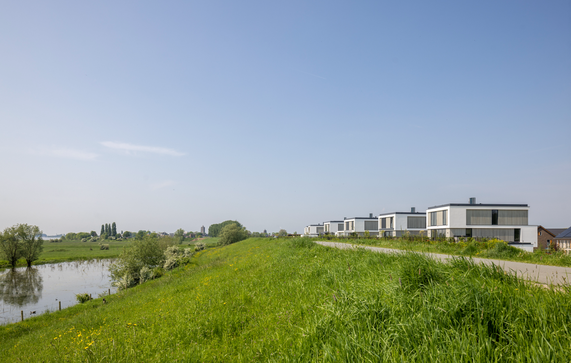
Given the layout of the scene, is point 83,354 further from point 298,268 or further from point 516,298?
point 516,298

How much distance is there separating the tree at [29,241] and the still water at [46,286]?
8.47 feet

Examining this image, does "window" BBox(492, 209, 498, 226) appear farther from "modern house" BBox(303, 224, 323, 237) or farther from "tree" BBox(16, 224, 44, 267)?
"tree" BBox(16, 224, 44, 267)

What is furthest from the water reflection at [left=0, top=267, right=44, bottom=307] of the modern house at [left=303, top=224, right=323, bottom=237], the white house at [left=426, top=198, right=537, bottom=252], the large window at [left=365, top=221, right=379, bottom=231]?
the modern house at [left=303, top=224, right=323, bottom=237]

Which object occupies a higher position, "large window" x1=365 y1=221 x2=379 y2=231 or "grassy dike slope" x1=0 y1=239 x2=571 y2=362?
"grassy dike slope" x1=0 y1=239 x2=571 y2=362

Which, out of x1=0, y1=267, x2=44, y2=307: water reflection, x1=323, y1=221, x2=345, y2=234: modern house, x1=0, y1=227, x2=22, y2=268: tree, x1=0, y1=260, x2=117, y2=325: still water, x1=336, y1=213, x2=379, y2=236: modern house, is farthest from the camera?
x1=323, y1=221, x2=345, y2=234: modern house

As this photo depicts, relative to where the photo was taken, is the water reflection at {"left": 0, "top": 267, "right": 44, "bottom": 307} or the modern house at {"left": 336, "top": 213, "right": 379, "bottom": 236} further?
the modern house at {"left": 336, "top": 213, "right": 379, "bottom": 236}

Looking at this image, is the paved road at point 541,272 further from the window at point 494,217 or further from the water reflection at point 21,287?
the water reflection at point 21,287

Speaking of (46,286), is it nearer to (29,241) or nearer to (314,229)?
(29,241)

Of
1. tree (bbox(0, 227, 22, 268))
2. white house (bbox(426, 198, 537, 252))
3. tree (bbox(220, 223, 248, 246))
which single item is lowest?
tree (bbox(220, 223, 248, 246))

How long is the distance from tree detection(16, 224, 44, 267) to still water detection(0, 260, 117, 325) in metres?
2.58

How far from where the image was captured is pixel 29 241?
6138cm

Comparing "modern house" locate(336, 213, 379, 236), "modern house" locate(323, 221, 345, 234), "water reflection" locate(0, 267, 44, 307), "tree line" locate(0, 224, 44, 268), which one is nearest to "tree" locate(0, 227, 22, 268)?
"tree line" locate(0, 224, 44, 268)

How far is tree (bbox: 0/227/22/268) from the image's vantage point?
5794cm

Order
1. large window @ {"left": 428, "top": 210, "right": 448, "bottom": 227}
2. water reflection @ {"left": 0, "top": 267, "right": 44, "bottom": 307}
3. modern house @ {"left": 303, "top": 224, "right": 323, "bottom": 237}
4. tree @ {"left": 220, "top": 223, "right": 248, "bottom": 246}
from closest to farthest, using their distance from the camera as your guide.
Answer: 1. water reflection @ {"left": 0, "top": 267, "right": 44, "bottom": 307}
2. large window @ {"left": 428, "top": 210, "right": 448, "bottom": 227}
3. tree @ {"left": 220, "top": 223, "right": 248, "bottom": 246}
4. modern house @ {"left": 303, "top": 224, "right": 323, "bottom": 237}
